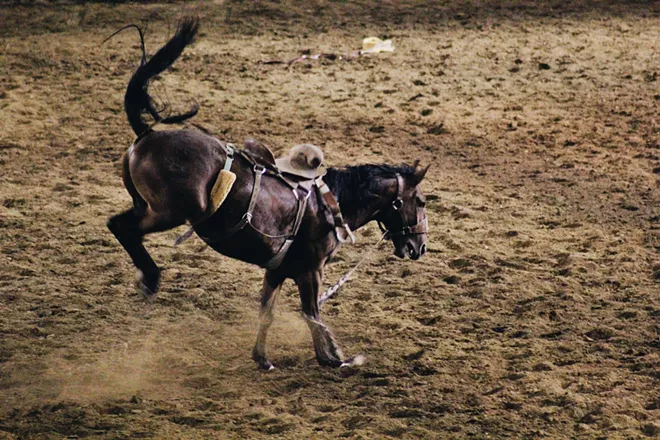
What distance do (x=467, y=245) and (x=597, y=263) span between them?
109cm

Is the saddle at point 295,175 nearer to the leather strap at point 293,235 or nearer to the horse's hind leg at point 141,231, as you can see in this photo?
the leather strap at point 293,235

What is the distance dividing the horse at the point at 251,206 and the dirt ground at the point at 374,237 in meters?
0.66

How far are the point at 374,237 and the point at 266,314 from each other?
2484mm

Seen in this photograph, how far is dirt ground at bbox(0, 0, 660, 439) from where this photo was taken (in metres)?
6.05

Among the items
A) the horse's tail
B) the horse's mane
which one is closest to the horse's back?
the horse's tail

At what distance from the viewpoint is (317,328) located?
6293mm

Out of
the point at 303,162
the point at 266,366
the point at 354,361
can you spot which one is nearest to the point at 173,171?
the point at 303,162

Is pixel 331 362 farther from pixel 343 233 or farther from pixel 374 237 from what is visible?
pixel 374 237

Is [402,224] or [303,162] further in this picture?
[402,224]

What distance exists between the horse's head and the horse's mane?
0.15 m

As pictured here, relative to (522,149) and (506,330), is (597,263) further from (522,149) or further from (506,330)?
(522,149)

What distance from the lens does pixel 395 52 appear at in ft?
43.5

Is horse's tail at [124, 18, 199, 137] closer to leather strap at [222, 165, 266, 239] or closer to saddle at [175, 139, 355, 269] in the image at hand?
saddle at [175, 139, 355, 269]

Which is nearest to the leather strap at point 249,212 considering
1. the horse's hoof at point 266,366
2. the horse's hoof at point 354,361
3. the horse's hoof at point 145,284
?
the horse's hoof at point 145,284
